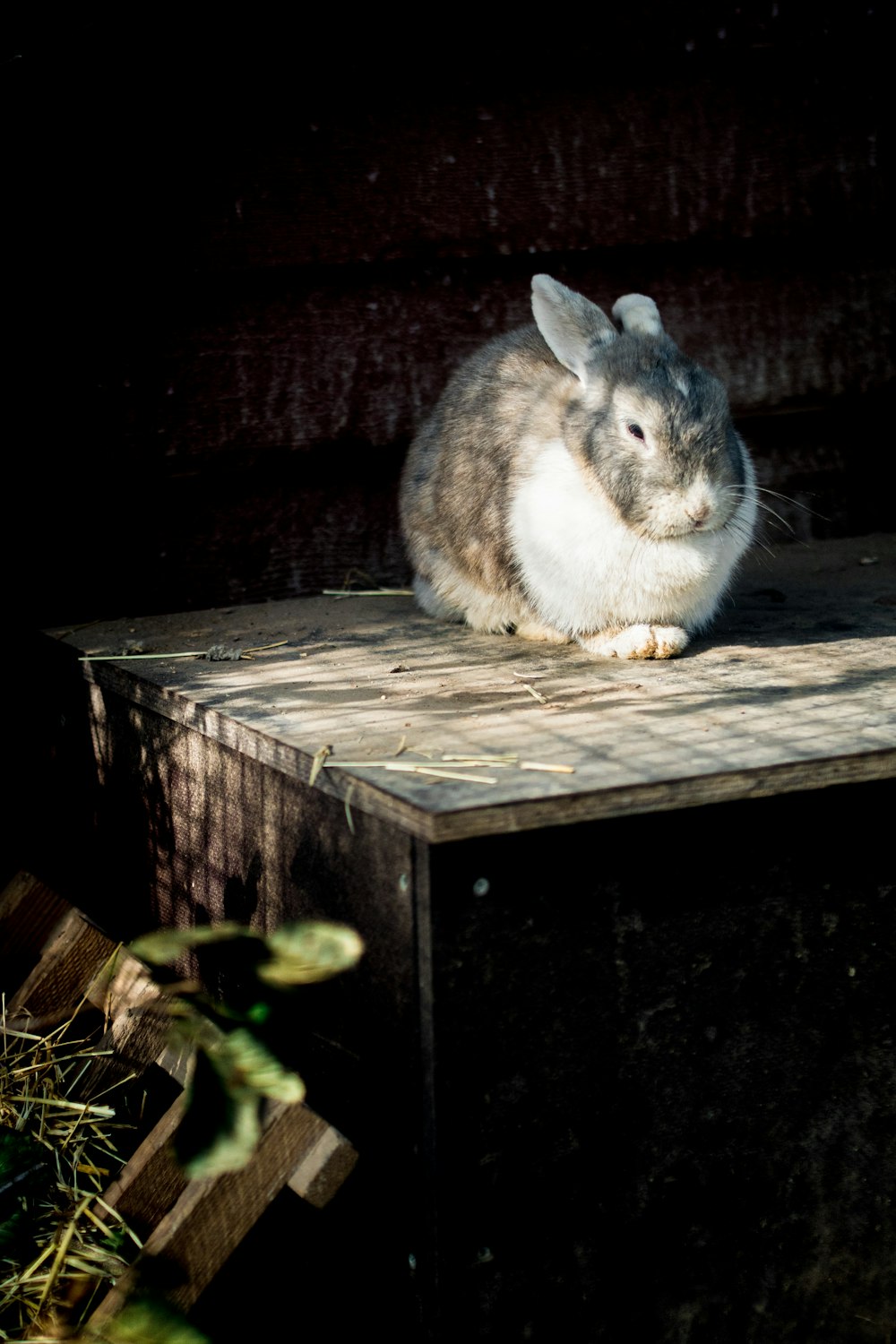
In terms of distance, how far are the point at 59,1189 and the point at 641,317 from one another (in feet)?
6.00

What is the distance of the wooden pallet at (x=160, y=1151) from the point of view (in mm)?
1819

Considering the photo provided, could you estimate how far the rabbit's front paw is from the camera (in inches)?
98.3

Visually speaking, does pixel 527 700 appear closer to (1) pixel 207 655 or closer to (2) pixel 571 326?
(1) pixel 207 655

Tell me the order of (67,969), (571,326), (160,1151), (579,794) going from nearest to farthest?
1. (579,794)
2. (160,1151)
3. (67,969)
4. (571,326)

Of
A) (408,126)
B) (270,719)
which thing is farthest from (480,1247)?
(408,126)

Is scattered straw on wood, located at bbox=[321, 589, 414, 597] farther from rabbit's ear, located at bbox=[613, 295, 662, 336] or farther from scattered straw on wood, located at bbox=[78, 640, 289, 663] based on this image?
rabbit's ear, located at bbox=[613, 295, 662, 336]

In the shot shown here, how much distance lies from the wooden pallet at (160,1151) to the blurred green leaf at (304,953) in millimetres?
351

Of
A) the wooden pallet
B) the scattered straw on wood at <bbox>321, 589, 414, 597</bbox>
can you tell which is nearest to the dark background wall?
the scattered straw on wood at <bbox>321, 589, 414, 597</bbox>

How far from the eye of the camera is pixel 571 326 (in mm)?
2697

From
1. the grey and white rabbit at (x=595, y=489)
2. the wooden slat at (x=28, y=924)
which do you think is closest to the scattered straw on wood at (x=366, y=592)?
the grey and white rabbit at (x=595, y=489)

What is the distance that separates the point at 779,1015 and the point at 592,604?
3.02ft

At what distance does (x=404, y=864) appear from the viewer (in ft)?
5.64

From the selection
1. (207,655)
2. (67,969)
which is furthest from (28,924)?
(207,655)

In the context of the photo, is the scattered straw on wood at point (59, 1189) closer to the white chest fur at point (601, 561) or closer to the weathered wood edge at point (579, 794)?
the weathered wood edge at point (579, 794)
